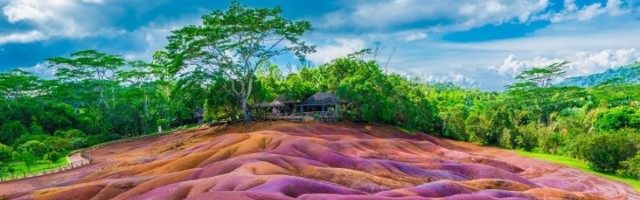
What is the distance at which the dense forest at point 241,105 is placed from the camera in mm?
50844

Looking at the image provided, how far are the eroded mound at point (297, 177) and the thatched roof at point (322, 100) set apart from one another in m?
21.2

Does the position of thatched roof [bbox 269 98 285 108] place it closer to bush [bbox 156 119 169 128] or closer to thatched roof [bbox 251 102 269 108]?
thatched roof [bbox 251 102 269 108]

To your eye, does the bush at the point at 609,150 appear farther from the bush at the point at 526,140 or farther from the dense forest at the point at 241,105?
the bush at the point at 526,140

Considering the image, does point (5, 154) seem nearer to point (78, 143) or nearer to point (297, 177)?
point (78, 143)

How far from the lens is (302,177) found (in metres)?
25.6

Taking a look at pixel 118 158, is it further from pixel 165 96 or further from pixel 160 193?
pixel 165 96

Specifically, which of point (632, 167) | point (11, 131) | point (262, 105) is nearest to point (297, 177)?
point (632, 167)

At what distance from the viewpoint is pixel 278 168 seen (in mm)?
26156

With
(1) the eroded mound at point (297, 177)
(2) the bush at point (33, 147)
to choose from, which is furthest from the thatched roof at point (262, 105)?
(2) the bush at point (33, 147)

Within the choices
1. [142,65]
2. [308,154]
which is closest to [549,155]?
[308,154]

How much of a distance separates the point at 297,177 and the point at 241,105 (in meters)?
40.5

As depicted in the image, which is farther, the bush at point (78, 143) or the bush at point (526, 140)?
the bush at point (526, 140)

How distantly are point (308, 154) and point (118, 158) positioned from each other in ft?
74.9

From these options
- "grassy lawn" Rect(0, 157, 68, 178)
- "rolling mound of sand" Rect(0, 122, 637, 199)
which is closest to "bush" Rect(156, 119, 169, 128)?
"grassy lawn" Rect(0, 157, 68, 178)
